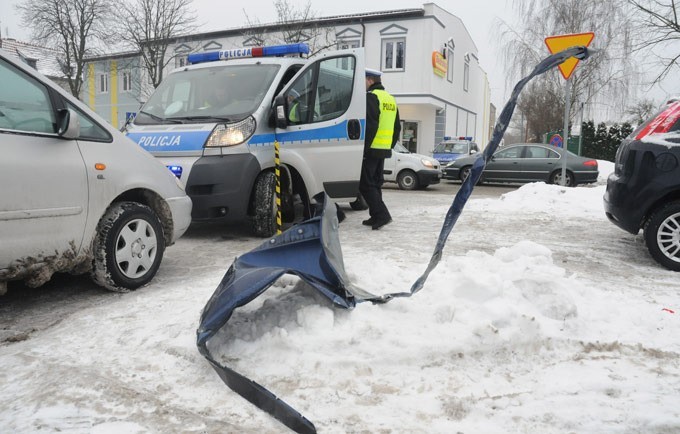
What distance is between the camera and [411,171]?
14.8 m

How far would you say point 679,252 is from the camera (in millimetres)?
5004

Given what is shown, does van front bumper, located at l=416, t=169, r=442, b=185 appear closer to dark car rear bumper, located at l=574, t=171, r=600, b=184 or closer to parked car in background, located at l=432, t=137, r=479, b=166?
parked car in background, located at l=432, t=137, r=479, b=166

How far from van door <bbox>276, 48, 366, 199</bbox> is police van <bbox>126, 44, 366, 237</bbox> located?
0.01 m

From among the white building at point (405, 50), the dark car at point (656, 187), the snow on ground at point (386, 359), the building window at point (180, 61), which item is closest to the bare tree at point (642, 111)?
the white building at point (405, 50)

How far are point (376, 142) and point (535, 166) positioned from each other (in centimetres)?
1063

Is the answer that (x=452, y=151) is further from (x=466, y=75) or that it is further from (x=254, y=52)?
(x=466, y=75)

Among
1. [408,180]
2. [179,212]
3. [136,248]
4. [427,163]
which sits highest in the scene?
[427,163]

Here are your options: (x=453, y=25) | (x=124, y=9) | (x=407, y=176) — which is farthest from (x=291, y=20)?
(x=407, y=176)

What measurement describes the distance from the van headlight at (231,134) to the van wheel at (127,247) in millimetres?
1716

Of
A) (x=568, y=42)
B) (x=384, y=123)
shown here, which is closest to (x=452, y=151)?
(x=568, y=42)

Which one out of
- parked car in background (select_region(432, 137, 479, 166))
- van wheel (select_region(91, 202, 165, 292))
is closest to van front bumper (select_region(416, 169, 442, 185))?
parked car in background (select_region(432, 137, 479, 166))

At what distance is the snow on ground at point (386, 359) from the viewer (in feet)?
7.77

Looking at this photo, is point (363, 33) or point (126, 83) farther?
point (126, 83)

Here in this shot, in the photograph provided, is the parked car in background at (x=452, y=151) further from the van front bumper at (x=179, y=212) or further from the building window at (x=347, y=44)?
the van front bumper at (x=179, y=212)
